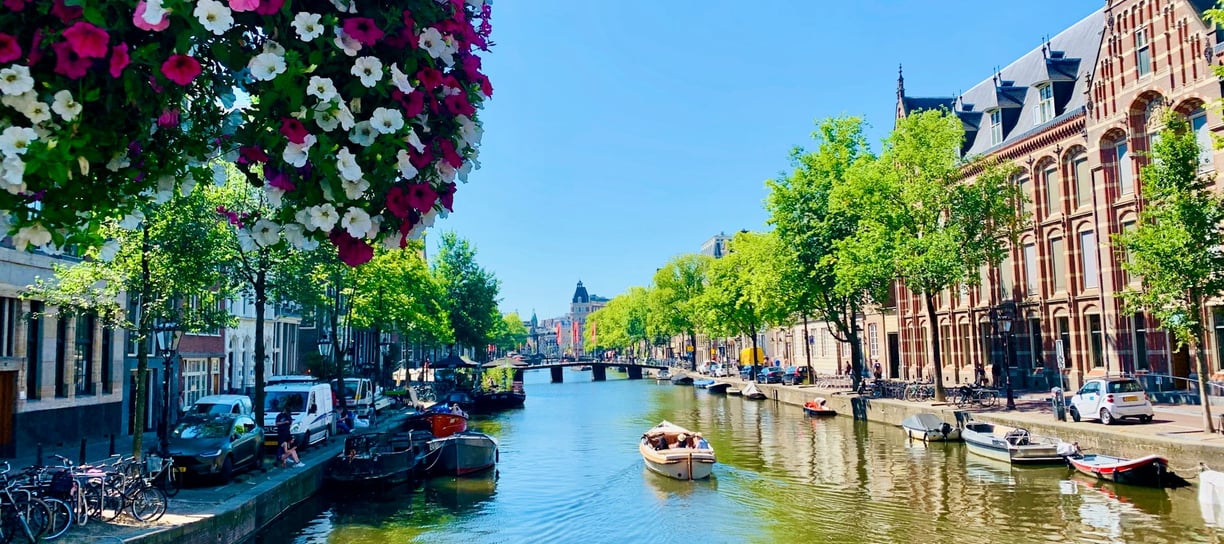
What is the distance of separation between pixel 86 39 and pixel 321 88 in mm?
979

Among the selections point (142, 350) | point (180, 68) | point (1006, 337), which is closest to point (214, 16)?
point (180, 68)

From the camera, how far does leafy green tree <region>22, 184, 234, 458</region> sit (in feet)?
61.0

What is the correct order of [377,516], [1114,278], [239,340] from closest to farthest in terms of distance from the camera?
[377,516]
[1114,278]
[239,340]

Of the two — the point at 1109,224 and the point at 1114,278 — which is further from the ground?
the point at 1109,224

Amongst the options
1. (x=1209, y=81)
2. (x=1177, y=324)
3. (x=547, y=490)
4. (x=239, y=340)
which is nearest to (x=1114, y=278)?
(x=1209, y=81)

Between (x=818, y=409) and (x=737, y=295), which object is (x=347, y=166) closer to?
(x=818, y=409)

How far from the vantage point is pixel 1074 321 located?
39.0 m

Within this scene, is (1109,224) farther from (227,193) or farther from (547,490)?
(227,193)

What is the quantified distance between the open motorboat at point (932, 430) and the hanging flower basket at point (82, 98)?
3202cm

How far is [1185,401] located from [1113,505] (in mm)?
14614

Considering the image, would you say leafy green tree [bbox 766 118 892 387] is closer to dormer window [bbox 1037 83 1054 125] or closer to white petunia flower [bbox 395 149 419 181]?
dormer window [bbox 1037 83 1054 125]

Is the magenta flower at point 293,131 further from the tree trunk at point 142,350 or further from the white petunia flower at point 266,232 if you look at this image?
the tree trunk at point 142,350

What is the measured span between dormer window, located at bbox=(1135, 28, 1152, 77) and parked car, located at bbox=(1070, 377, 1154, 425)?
1490 cm

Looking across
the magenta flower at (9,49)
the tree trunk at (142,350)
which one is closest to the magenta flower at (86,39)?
the magenta flower at (9,49)
